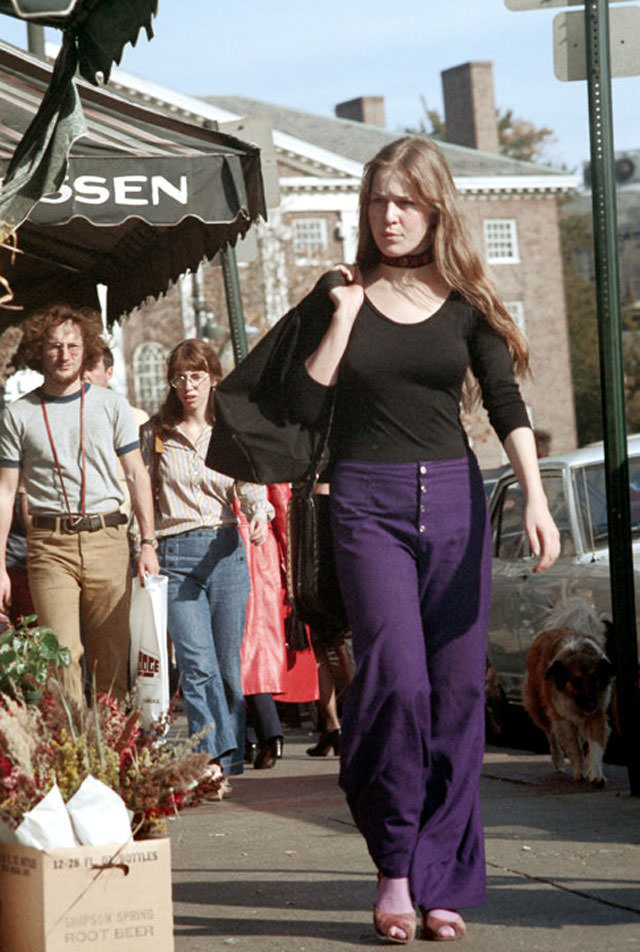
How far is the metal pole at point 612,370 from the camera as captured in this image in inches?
273

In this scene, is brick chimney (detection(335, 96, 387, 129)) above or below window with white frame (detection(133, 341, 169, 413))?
above

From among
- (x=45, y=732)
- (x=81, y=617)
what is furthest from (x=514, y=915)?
(x=81, y=617)

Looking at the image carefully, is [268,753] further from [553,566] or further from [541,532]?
[541,532]

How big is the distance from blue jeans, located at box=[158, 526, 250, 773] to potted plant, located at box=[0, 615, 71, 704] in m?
3.16

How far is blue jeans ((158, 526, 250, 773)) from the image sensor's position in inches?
309

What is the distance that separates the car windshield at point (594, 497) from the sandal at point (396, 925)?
17.0 feet

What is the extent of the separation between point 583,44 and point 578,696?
3130 mm

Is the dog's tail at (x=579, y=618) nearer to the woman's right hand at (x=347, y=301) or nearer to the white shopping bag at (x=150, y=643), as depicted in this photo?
the white shopping bag at (x=150, y=643)

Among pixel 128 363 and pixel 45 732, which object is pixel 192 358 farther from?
pixel 128 363

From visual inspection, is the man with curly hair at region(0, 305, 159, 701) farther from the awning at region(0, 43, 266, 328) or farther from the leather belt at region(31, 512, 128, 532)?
the awning at region(0, 43, 266, 328)

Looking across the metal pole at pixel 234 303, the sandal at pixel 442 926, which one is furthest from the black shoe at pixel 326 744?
the sandal at pixel 442 926

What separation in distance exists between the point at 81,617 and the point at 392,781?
120 inches

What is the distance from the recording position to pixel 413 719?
459cm

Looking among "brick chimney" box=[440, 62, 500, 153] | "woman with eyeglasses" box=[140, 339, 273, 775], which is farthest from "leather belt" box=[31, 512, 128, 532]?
"brick chimney" box=[440, 62, 500, 153]
